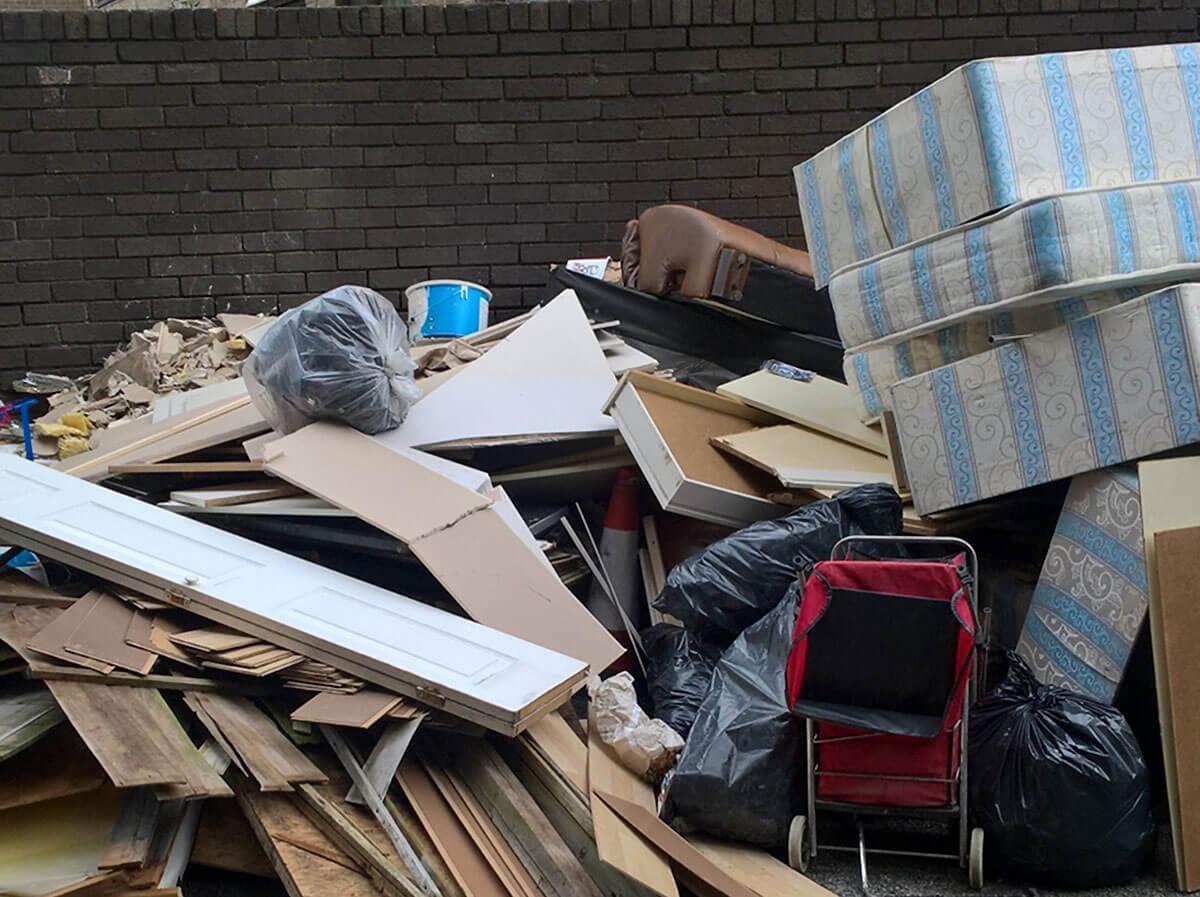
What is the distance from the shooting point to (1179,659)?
2613mm

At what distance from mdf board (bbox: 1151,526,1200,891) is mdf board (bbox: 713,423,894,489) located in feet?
3.40

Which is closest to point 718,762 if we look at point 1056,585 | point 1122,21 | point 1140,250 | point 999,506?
point 1056,585

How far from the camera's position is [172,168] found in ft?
19.6

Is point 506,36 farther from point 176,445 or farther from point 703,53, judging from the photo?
point 176,445

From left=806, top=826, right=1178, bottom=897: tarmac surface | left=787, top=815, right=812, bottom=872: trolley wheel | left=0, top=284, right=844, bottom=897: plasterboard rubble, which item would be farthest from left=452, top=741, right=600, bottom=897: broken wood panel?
left=806, top=826, right=1178, bottom=897: tarmac surface

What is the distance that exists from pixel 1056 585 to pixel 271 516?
2556 millimetres

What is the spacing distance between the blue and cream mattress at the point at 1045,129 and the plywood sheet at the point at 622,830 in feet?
6.19

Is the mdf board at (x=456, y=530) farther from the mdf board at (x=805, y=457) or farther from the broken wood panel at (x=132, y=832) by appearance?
the broken wood panel at (x=132, y=832)

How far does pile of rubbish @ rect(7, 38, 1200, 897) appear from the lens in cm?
255

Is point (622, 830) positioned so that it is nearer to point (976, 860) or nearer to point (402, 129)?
point (976, 860)

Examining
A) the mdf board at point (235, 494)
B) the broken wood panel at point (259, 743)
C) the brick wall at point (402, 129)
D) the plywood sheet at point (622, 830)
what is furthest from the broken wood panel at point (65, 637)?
the brick wall at point (402, 129)

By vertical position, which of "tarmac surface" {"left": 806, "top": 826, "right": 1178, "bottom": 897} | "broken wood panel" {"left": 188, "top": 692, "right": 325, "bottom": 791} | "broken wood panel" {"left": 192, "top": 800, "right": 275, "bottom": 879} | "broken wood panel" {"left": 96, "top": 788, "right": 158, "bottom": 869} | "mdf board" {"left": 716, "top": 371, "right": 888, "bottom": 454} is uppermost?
"mdf board" {"left": 716, "top": 371, "right": 888, "bottom": 454}

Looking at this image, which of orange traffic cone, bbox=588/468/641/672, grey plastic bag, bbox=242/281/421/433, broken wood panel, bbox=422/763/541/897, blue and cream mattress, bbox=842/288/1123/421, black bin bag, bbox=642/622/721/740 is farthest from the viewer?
orange traffic cone, bbox=588/468/641/672

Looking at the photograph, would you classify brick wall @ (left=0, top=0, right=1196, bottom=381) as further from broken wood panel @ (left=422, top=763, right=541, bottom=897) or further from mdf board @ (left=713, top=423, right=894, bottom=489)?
broken wood panel @ (left=422, top=763, right=541, bottom=897)
